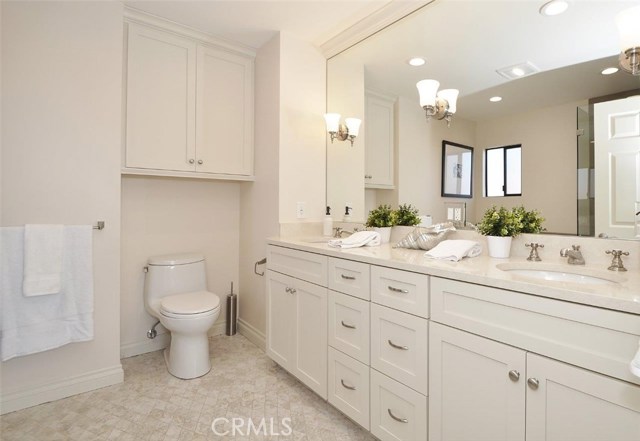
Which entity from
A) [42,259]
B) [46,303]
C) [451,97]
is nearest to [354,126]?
[451,97]

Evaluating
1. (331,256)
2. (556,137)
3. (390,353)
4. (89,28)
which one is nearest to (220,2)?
(89,28)

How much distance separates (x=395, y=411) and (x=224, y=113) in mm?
2234

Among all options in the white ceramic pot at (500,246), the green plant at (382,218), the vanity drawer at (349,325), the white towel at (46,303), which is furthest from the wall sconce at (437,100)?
the white towel at (46,303)

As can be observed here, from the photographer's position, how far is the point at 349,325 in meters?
1.52

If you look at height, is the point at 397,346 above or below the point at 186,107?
below

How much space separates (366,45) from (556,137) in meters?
1.36

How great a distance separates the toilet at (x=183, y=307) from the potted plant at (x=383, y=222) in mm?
1136

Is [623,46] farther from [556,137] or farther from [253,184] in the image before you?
[253,184]

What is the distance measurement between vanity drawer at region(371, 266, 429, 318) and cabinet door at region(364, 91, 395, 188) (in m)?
0.94

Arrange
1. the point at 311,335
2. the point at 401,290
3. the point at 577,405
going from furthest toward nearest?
the point at 311,335, the point at 401,290, the point at 577,405

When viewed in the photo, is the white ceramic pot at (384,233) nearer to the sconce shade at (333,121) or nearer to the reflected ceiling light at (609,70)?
the sconce shade at (333,121)

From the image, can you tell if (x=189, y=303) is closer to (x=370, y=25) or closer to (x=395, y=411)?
(x=395, y=411)

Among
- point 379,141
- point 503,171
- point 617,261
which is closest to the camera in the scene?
point 617,261

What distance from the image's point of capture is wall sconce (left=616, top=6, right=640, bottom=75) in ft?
3.74
